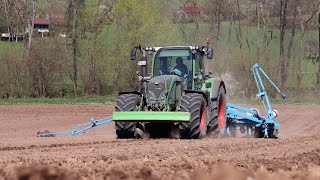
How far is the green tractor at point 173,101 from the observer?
44.7ft

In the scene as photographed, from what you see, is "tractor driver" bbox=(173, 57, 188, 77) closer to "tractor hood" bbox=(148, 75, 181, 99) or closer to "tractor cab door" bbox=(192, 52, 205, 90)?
"tractor cab door" bbox=(192, 52, 205, 90)

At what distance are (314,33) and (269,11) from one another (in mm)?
12716

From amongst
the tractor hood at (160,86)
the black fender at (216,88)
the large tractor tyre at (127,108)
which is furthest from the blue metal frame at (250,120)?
the large tractor tyre at (127,108)

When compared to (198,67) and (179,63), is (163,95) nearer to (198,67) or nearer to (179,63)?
(179,63)

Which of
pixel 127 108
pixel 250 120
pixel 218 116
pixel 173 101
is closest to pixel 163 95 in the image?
pixel 173 101

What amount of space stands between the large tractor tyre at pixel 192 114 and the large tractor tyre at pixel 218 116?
1011 millimetres

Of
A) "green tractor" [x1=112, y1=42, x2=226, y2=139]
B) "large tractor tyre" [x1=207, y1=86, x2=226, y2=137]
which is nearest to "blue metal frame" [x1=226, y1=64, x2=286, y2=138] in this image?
"large tractor tyre" [x1=207, y1=86, x2=226, y2=137]

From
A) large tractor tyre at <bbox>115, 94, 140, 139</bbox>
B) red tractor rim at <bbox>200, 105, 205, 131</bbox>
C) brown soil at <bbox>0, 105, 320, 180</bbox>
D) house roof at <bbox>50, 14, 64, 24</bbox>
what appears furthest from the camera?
house roof at <bbox>50, 14, 64, 24</bbox>

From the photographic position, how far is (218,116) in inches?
625

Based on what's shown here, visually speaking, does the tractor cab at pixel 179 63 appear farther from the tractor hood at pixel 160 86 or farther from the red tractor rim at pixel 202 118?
the red tractor rim at pixel 202 118

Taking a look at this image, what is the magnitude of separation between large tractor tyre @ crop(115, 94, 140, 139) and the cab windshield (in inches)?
42.1

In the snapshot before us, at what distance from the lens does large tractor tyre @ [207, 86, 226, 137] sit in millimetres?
15117

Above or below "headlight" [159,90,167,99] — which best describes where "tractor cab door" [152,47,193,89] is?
above

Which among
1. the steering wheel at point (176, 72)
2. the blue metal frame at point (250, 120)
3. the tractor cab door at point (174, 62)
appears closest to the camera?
the steering wheel at point (176, 72)
